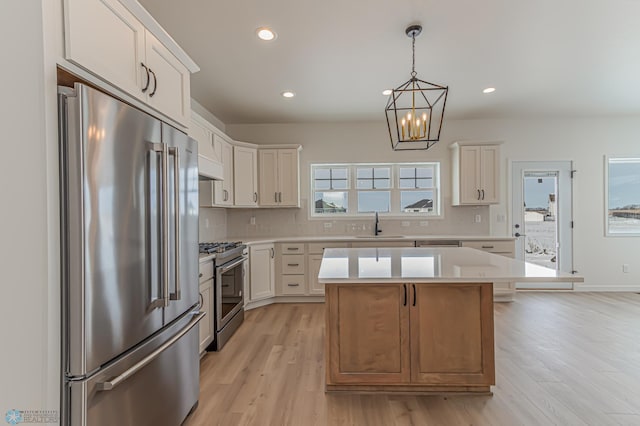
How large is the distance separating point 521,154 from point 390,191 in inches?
85.0

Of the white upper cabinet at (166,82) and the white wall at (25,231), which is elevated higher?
the white upper cabinet at (166,82)

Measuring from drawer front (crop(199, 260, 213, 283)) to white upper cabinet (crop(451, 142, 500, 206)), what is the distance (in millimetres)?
3665

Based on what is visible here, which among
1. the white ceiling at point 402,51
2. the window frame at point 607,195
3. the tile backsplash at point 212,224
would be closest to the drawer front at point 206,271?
the tile backsplash at point 212,224

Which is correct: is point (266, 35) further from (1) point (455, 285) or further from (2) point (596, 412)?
(2) point (596, 412)

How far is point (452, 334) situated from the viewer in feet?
6.45

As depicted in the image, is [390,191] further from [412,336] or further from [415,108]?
[412,336]

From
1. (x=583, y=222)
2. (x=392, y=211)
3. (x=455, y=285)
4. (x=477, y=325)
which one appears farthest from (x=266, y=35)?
(x=583, y=222)

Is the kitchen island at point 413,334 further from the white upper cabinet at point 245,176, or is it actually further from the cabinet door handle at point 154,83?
the white upper cabinet at point 245,176

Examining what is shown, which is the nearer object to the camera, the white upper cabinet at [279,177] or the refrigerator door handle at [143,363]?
the refrigerator door handle at [143,363]

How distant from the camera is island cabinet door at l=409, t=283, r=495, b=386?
1960 mm

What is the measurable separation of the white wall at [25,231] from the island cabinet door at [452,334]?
186cm

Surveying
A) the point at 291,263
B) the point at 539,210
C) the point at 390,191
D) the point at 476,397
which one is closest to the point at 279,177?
the point at 291,263

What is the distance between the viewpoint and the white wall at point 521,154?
→ 15.3ft

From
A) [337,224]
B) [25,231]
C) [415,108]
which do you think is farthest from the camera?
[337,224]
